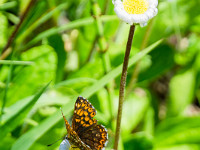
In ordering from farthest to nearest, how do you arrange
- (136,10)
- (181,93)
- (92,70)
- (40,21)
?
1. (181,93)
2. (92,70)
3. (40,21)
4. (136,10)

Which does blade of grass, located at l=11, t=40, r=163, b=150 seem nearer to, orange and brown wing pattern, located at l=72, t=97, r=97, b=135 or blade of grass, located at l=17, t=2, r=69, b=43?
orange and brown wing pattern, located at l=72, t=97, r=97, b=135

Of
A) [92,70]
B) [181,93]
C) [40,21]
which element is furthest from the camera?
[181,93]

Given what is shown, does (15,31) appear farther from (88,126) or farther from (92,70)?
(88,126)

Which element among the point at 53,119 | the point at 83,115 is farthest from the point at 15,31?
the point at 83,115

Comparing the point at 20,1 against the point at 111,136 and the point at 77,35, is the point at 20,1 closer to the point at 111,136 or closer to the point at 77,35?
the point at 77,35

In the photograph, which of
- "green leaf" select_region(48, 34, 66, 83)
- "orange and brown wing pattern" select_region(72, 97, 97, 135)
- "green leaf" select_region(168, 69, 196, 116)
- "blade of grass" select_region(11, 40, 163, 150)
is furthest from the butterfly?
"green leaf" select_region(168, 69, 196, 116)

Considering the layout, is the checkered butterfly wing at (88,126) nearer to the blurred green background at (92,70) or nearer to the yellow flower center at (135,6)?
the blurred green background at (92,70)

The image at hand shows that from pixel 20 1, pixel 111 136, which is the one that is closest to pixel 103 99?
pixel 111 136

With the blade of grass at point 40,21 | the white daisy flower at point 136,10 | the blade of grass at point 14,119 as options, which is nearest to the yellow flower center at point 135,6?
the white daisy flower at point 136,10
